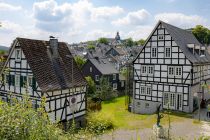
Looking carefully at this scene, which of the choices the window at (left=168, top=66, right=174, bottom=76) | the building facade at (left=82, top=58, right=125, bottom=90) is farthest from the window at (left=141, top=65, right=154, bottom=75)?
the building facade at (left=82, top=58, right=125, bottom=90)

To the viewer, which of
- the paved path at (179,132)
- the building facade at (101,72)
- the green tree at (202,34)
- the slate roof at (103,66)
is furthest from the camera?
the green tree at (202,34)

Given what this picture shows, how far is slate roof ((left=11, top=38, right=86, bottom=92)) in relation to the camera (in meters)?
23.6

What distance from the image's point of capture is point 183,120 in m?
26.3

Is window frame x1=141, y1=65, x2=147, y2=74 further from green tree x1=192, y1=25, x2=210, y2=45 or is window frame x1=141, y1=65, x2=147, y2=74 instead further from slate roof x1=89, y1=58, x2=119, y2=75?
green tree x1=192, y1=25, x2=210, y2=45

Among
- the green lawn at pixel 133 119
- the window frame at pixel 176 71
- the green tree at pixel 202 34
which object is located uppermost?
the green tree at pixel 202 34

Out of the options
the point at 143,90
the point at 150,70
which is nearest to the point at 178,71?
the point at 150,70

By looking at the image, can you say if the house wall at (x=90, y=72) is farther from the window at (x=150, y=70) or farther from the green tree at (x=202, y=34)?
the green tree at (x=202, y=34)

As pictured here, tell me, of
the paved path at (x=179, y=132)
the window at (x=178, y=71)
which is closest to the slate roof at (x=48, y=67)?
the paved path at (x=179, y=132)

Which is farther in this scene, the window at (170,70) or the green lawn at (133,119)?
the window at (170,70)

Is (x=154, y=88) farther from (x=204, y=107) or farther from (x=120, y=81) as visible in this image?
(x=120, y=81)

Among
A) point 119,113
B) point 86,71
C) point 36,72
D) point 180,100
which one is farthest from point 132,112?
point 86,71

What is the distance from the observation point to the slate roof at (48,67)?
23641 millimetres

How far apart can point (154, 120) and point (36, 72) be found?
45.2 feet

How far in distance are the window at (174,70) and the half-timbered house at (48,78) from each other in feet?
34.8
